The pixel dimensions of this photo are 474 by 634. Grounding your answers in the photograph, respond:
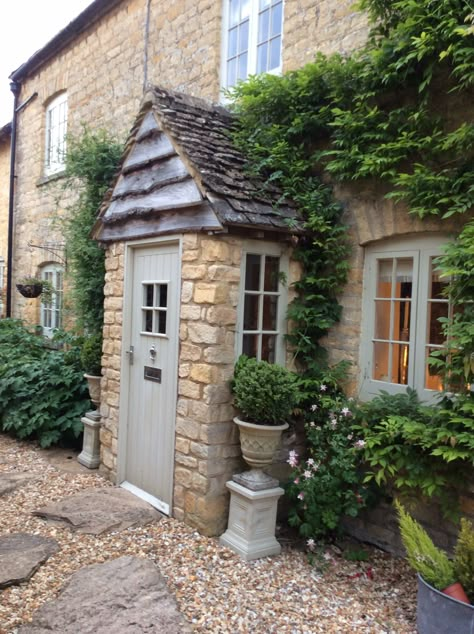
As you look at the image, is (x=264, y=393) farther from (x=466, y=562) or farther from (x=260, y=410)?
(x=466, y=562)

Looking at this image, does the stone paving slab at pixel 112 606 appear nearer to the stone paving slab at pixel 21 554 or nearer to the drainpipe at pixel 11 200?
the stone paving slab at pixel 21 554

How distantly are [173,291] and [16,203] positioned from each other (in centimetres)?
928

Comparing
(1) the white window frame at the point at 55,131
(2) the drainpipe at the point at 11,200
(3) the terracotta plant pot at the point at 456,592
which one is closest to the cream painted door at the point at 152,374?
(3) the terracotta plant pot at the point at 456,592

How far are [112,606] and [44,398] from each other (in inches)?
161

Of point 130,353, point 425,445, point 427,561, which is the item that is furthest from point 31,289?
point 427,561

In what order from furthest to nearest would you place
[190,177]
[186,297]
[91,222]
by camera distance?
[91,222], [186,297], [190,177]

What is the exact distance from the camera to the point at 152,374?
4816 millimetres

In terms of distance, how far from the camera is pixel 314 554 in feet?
13.2

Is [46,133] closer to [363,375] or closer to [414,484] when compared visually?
[363,375]

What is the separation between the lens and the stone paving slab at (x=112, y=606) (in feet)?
9.73

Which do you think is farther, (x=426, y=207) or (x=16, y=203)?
(x=16, y=203)

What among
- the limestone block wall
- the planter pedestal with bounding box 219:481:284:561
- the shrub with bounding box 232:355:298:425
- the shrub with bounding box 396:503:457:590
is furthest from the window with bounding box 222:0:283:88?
the shrub with bounding box 396:503:457:590

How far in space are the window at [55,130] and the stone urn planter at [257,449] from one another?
845cm

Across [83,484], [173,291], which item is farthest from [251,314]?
[83,484]
